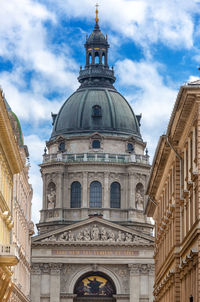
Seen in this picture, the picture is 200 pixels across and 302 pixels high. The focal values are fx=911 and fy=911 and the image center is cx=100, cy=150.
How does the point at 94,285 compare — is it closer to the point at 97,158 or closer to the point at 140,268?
the point at 140,268

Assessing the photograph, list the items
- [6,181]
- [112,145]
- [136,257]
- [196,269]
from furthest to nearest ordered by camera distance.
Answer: [112,145], [136,257], [6,181], [196,269]

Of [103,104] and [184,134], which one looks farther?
[103,104]

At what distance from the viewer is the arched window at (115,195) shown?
4564 inches

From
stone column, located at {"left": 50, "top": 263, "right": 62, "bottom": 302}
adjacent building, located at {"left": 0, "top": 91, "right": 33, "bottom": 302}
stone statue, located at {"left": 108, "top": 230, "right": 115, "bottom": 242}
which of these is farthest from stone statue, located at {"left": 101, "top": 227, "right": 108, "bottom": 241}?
adjacent building, located at {"left": 0, "top": 91, "right": 33, "bottom": 302}

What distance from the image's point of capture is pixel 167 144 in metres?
41.1

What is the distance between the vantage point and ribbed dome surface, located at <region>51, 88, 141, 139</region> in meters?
121

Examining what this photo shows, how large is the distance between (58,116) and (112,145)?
8.95 meters

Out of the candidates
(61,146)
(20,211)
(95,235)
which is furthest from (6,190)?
(61,146)

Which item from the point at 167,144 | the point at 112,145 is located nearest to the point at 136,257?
the point at 112,145

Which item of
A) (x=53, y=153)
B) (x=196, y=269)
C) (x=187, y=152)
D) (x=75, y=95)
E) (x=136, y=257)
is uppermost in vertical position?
(x=75, y=95)

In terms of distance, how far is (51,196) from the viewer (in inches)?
4626

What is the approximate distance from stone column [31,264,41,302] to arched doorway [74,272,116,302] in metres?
5.86

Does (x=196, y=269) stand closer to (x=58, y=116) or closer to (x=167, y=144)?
(x=167, y=144)

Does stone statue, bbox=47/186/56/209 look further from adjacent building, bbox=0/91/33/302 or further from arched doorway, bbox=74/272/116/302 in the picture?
adjacent building, bbox=0/91/33/302
